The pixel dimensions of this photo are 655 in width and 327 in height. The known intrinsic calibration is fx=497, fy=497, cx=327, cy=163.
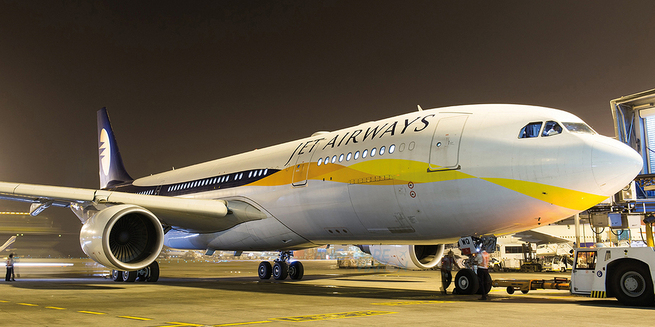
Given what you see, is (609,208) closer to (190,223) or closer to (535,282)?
(535,282)

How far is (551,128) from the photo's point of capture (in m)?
9.02

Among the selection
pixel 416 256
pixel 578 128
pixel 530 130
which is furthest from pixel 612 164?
pixel 416 256

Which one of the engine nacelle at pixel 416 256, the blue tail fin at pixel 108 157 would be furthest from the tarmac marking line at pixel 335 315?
the blue tail fin at pixel 108 157

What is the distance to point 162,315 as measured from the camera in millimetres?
7219

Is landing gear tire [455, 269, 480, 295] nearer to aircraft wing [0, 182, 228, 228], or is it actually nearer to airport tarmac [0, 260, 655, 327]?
airport tarmac [0, 260, 655, 327]

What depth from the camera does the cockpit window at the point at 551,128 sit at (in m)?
8.93

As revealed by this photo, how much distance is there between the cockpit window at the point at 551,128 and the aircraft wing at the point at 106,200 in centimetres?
937

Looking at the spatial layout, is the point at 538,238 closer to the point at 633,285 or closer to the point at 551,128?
the point at 633,285

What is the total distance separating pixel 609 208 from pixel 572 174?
499 centimetres

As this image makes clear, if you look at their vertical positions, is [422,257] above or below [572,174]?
below

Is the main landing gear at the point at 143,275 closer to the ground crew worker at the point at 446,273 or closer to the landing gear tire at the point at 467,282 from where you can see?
the ground crew worker at the point at 446,273

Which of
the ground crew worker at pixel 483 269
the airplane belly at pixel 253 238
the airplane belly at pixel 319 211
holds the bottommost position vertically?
the ground crew worker at pixel 483 269

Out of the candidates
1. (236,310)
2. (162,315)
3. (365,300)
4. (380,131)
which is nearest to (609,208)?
(380,131)

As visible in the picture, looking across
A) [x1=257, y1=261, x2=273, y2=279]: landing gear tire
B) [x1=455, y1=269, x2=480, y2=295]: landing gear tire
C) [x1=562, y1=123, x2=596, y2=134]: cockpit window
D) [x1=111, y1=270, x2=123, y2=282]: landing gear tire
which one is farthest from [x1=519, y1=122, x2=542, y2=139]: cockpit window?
[x1=111, y1=270, x2=123, y2=282]: landing gear tire
